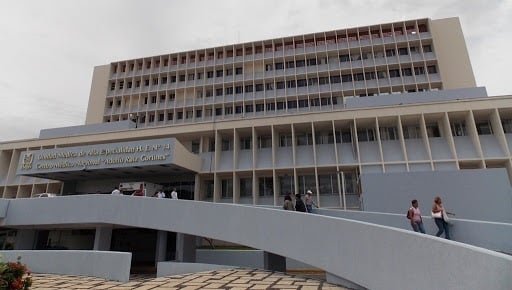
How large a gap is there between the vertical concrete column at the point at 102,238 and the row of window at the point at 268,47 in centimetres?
2805

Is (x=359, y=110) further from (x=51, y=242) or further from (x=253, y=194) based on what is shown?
(x=51, y=242)

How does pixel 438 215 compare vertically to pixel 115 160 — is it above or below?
below

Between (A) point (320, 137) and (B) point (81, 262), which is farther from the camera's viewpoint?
(A) point (320, 137)

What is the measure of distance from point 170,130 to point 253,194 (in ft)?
28.2

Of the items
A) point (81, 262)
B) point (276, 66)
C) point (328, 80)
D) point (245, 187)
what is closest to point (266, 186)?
point (245, 187)

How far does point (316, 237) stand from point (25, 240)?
20.8 m

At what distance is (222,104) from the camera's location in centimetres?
3819

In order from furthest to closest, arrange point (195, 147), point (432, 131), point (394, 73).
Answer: point (394, 73) → point (195, 147) → point (432, 131)

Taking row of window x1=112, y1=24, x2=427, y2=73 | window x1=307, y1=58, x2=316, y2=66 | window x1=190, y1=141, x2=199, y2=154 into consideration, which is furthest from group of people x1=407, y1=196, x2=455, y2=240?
row of window x1=112, y1=24, x2=427, y2=73

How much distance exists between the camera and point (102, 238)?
17.8 metres

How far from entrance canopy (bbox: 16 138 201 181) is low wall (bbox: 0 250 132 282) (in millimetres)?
7535

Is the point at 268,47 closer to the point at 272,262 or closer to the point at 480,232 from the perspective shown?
the point at 272,262

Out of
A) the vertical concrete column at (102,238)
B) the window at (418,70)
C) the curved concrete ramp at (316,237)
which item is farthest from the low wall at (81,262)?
the window at (418,70)

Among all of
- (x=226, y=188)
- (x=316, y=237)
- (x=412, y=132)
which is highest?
(x=412, y=132)
